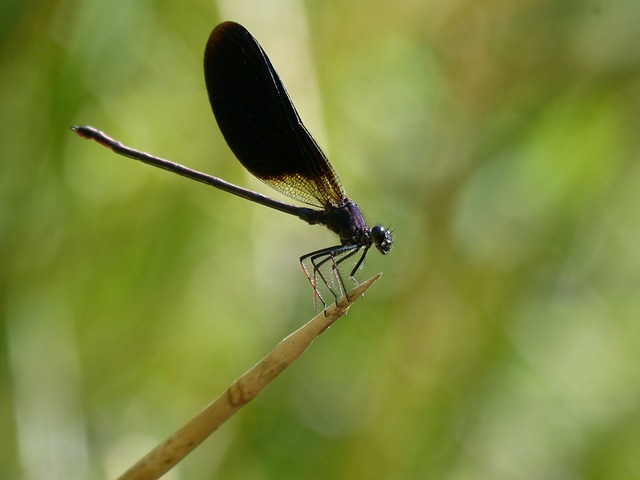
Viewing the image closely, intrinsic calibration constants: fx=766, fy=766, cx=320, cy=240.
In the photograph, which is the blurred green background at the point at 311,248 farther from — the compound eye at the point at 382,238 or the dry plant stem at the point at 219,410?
the dry plant stem at the point at 219,410

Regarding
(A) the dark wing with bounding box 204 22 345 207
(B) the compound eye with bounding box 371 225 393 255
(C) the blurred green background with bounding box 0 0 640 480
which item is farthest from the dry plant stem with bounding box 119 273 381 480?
(B) the compound eye with bounding box 371 225 393 255

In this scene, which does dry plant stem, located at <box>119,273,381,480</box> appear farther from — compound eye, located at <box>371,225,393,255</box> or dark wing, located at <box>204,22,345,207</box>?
compound eye, located at <box>371,225,393,255</box>

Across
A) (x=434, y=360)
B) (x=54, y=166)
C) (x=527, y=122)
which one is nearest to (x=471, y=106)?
(x=527, y=122)

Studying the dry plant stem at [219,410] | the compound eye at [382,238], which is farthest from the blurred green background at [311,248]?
the dry plant stem at [219,410]

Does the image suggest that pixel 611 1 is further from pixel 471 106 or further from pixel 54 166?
pixel 54 166

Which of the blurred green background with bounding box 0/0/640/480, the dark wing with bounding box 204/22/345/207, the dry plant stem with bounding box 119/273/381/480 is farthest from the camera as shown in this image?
the dark wing with bounding box 204/22/345/207

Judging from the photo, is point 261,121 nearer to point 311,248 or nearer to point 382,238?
point 311,248

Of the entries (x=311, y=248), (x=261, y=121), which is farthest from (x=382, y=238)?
(x=261, y=121)
